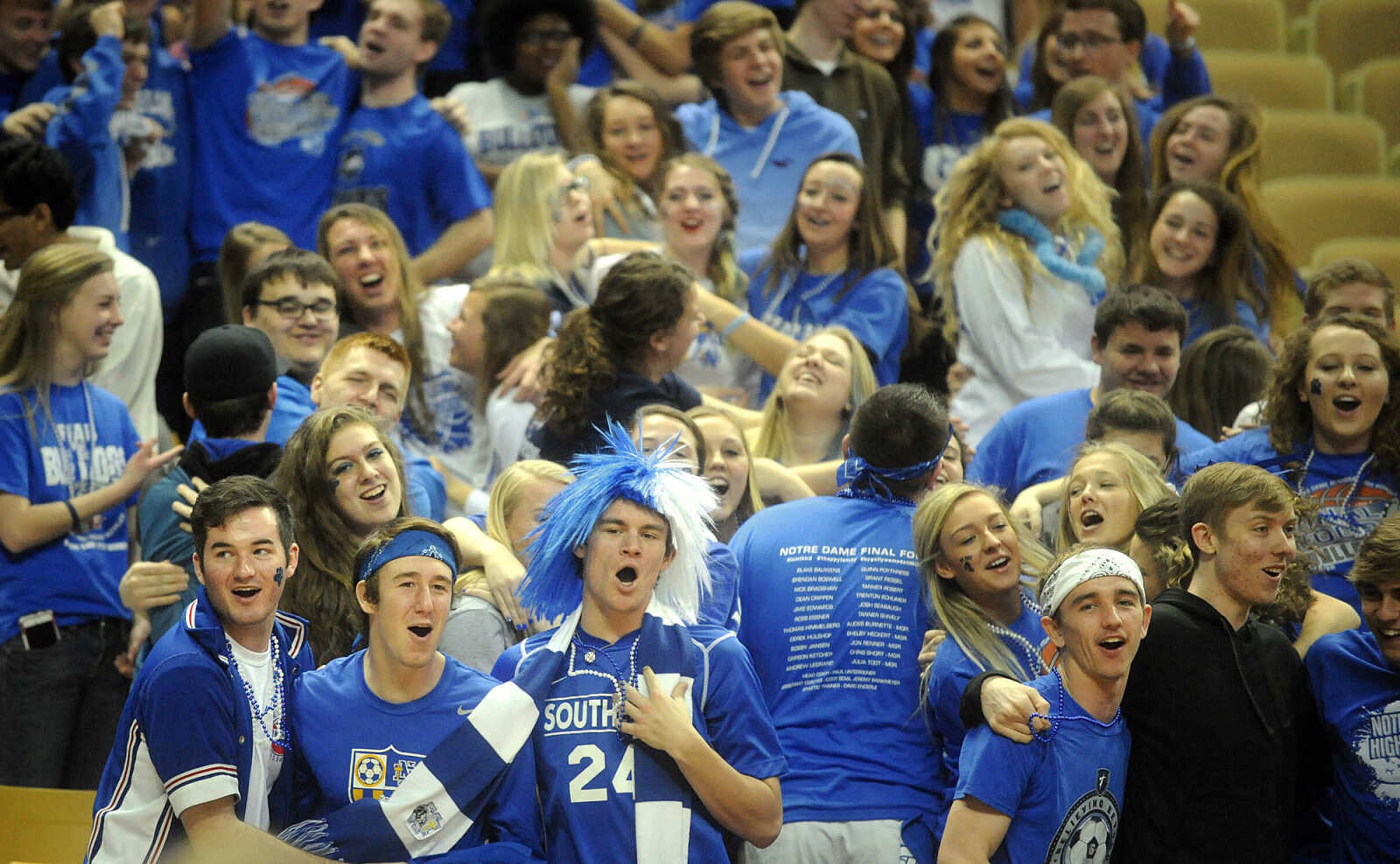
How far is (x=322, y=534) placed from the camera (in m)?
4.52

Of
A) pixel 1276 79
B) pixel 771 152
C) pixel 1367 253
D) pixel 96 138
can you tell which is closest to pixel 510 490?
pixel 96 138

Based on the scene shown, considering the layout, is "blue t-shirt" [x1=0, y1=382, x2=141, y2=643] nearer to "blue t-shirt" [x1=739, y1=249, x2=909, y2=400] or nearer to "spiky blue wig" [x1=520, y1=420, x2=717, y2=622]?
"spiky blue wig" [x1=520, y1=420, x2=717, y2=622]

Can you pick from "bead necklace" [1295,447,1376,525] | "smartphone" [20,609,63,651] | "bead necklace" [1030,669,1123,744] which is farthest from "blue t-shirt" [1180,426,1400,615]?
"smartphone" [20,609,63,651]

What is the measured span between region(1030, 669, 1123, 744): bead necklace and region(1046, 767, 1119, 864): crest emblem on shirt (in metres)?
0.11

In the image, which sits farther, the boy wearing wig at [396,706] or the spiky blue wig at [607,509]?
the spiky blue wig at [607,509]

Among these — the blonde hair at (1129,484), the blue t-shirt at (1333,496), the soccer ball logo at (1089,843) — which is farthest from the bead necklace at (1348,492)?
the soccer ball logo at (1089,843)

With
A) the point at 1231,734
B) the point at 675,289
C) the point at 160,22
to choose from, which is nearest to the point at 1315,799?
the point at 1231,734

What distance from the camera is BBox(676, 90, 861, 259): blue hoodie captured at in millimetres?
7773

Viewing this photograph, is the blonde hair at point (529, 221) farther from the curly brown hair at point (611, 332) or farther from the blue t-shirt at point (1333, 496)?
the blue t-shirt at point (1333, 496)

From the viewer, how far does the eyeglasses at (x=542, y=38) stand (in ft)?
26.5

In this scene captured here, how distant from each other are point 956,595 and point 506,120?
4.47 m

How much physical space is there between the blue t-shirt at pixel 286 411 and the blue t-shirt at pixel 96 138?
191 cm

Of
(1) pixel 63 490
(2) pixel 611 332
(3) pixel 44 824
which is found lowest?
(3) pixel 44 824

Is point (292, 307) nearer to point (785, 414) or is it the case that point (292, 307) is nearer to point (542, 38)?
point (785, 414)
